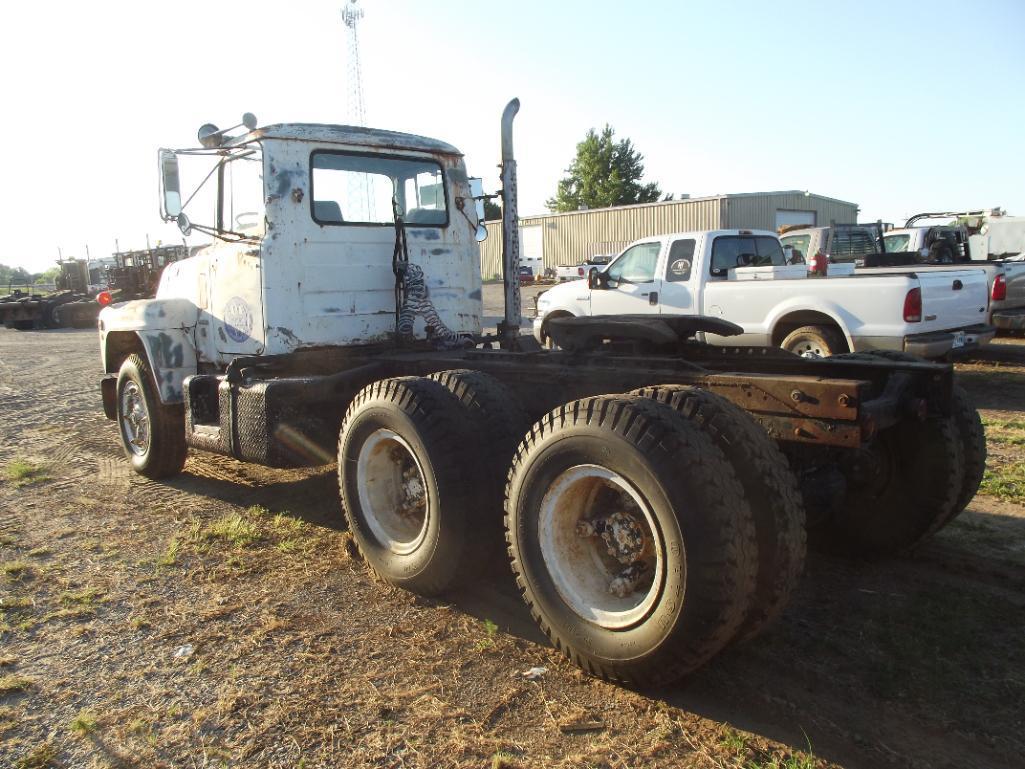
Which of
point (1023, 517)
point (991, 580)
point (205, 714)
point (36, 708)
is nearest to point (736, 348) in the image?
point (991, 580)

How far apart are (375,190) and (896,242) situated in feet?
47.3

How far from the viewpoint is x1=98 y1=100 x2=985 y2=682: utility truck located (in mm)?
3012

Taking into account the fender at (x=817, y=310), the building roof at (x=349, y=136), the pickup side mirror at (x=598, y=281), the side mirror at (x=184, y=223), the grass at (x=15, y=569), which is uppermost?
the building roof at (x=349, y=136)

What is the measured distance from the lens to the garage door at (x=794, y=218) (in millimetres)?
36219

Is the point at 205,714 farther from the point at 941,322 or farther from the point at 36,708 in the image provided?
the point at 941,322

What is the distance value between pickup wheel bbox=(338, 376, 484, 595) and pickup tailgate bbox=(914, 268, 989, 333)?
6.52 meters

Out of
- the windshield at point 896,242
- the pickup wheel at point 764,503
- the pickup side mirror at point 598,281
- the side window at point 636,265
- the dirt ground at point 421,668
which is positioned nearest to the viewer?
the dirt ground at point 421,668

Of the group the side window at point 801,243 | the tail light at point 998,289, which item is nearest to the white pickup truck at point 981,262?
the tail light at point 998,289

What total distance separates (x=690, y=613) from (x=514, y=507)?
0.94 meters

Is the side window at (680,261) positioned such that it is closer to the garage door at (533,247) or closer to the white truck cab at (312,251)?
the white truck cab at (312,251)

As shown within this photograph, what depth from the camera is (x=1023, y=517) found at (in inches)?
201

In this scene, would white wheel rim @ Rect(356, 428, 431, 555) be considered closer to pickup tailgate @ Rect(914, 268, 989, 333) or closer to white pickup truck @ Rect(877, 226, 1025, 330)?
pickup tailgate @ Rect(914, 268, 989, 333)

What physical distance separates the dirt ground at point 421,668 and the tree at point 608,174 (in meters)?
53.8

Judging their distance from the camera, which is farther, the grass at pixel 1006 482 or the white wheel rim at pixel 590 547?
the grass at pixel 1006 482
